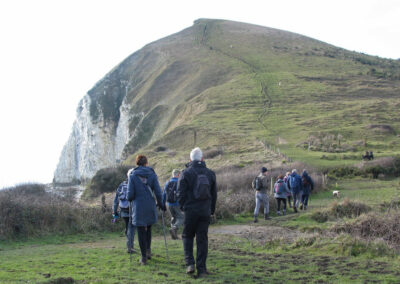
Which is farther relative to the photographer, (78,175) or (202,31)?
(202,31)

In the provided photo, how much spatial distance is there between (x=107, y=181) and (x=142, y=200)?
1331 inches

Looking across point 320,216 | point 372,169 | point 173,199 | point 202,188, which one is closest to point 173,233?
point 173,199

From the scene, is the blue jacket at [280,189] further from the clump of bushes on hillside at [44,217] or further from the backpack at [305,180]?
the clump of bushes on hillside at [44,217]

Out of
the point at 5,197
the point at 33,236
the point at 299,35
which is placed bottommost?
the point at 33,236

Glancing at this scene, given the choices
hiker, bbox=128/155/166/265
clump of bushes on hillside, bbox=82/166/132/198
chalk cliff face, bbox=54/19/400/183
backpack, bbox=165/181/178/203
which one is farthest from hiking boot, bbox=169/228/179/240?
clump of bushes on hillside, bbox=82/166/132/198

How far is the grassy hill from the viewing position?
153 feet

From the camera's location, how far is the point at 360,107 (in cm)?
6203

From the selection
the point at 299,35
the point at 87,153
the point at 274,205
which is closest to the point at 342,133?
the point at 274,205

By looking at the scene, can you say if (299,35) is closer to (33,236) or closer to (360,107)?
(360,107)

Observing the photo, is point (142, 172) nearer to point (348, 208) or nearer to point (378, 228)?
point (378, 228)

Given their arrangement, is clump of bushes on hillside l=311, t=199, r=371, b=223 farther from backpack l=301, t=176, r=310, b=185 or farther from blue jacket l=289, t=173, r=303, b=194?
backpack l=301, t=176, r=310, b=185

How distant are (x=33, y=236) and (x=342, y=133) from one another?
141 feet

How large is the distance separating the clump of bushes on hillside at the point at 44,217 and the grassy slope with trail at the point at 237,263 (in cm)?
169

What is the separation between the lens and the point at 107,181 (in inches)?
1642
